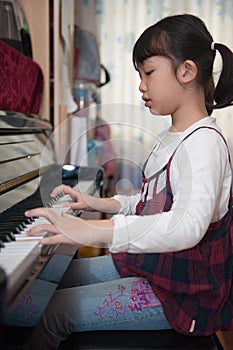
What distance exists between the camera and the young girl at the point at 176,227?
0.84 meters

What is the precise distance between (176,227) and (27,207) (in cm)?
49

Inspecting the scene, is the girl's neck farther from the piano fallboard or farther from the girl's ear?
the piano fallboard

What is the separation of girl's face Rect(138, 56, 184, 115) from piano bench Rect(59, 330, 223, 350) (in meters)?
0.47

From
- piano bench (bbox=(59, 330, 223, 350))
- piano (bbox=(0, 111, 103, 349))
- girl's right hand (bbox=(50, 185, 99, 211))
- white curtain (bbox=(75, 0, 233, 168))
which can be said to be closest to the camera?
piano (bbox=(0, 111, 103, 349))

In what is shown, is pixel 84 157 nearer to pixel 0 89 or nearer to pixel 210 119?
pixel 0 89

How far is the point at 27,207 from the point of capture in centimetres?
118

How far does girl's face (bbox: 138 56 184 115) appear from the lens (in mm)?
946

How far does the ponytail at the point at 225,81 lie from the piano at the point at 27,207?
1.50ft

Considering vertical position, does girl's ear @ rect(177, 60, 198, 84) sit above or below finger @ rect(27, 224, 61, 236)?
above

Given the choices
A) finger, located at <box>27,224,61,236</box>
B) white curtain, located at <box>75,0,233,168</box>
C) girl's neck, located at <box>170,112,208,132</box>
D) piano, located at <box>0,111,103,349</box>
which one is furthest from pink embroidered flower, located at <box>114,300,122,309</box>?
white curtain, located at <box>75,0,233,168</box>

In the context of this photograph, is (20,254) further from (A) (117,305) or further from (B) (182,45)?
(B) (182,45)

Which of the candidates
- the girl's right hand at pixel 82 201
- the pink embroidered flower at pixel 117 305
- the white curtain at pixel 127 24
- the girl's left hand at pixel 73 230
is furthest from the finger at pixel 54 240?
the white curtain at pixel 127 24

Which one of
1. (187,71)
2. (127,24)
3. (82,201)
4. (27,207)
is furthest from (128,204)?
(127,24)

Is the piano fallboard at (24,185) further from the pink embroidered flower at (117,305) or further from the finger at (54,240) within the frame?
the pink embroidered flower at (117,305)
